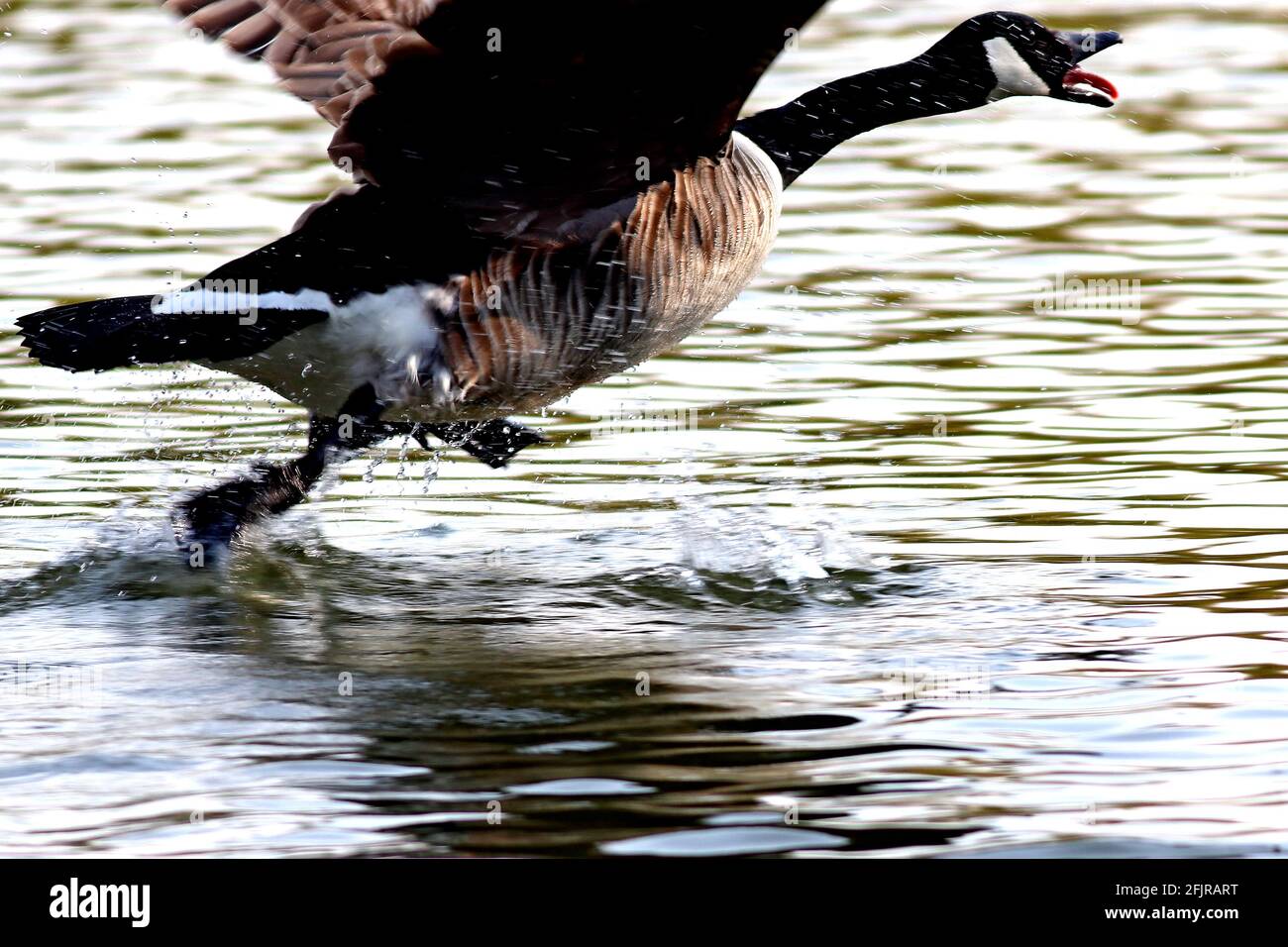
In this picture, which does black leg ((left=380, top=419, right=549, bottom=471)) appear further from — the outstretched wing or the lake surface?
the outstretched wing

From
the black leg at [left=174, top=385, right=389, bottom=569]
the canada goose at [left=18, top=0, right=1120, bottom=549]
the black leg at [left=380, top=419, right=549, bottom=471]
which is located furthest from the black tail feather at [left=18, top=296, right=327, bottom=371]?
the black leg at [left=380, top=419, right=549, bottom=471]

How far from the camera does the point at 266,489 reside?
22.5ft

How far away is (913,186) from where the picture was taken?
11328 millimetres

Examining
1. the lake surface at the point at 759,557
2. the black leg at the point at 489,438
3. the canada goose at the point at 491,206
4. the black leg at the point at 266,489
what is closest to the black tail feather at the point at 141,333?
the canada goose at the point at 491,206

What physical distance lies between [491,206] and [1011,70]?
2202 mm

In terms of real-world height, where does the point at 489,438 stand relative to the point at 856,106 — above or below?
below

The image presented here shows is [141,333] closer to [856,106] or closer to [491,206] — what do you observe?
[491,206]

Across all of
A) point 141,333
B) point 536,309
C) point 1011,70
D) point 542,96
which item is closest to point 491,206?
point 536,309

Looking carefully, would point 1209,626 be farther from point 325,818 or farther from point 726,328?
point 726,328

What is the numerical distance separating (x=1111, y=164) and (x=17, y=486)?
269 inches

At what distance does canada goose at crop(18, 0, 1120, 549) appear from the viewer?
18.8 feet

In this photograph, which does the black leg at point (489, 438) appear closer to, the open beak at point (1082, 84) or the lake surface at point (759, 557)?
the lake surface at point (759, 557)

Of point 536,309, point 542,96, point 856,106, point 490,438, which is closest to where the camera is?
point 542,96

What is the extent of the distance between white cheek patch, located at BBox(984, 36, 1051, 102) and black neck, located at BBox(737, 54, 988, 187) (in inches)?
4.1
